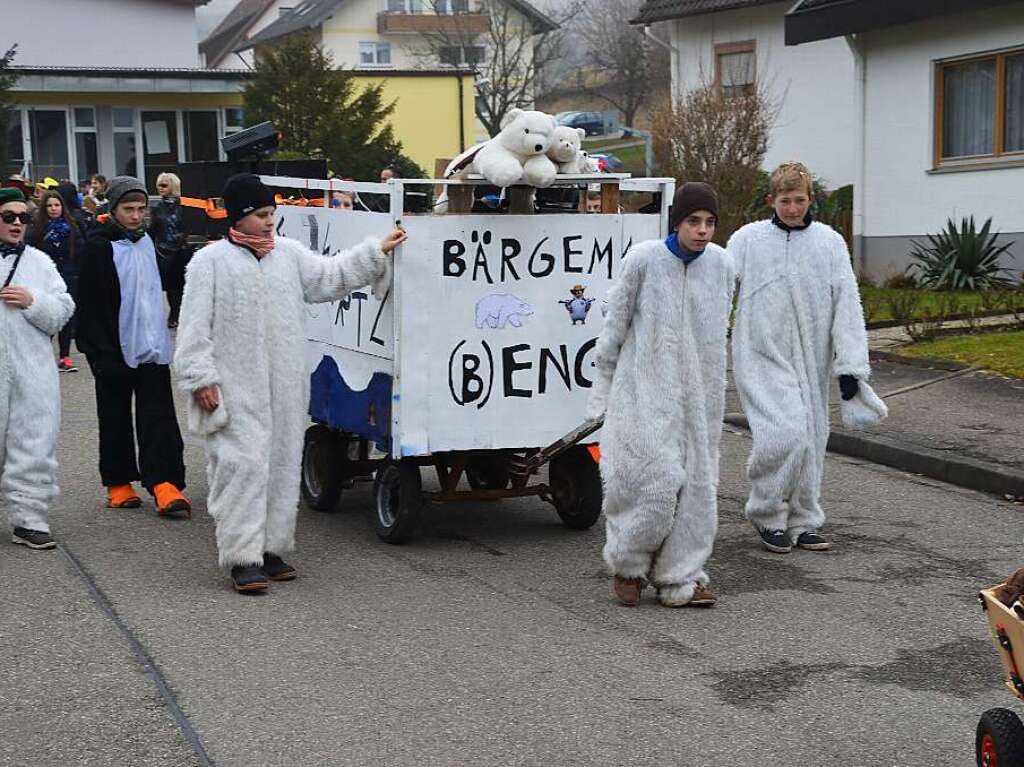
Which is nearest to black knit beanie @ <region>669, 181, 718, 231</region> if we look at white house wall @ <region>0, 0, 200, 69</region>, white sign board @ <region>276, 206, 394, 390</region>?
white sign board @ <region>276, 206, 394, 390</region>

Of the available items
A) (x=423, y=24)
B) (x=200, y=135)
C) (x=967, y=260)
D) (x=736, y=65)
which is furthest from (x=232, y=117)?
(x=423, y=24)

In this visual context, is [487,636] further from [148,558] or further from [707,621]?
[148,558]

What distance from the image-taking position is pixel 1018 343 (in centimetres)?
1395

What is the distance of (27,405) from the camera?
818 cm

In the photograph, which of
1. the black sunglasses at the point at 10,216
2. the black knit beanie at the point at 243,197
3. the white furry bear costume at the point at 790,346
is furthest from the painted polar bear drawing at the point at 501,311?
the black sunglasses at the point at 10,216

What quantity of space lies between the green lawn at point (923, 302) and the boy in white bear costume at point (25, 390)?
9.46 meters

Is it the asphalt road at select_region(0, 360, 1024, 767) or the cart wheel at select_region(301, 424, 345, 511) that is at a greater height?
the cart wheel at select_region(301, 424, 345, 511)

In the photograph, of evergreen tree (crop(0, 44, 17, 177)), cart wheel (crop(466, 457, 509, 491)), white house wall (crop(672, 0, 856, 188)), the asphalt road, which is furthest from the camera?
evergreen tree (crop(0, 44, 17, 177))

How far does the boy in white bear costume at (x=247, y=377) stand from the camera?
7168 millimetres

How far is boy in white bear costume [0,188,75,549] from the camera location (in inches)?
320

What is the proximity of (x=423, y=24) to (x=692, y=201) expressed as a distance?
→ 216 ft

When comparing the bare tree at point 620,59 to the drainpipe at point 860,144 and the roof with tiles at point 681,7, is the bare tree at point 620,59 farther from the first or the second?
the drainpipe at point 860,144

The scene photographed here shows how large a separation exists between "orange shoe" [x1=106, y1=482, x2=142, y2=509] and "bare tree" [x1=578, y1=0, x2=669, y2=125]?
166ft

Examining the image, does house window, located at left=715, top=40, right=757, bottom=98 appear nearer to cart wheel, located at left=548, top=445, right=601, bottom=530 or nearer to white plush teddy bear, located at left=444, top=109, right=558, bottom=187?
cart wheel, located at left=548, top=445, right=601, bottom=530
